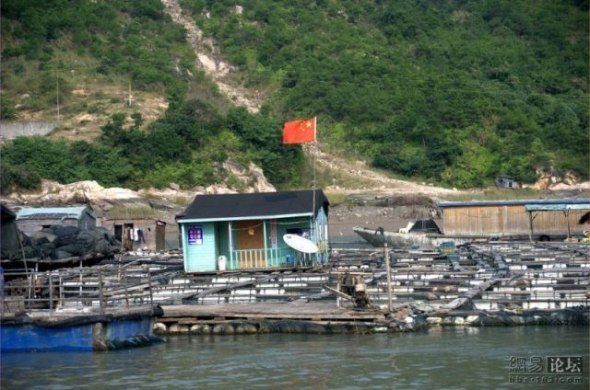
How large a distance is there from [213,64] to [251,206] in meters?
66.1

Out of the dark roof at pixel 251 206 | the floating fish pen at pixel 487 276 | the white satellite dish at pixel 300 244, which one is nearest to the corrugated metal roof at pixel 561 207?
the floating fish pen at pixel 487 276

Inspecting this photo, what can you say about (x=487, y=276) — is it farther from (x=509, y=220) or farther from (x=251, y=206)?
(x=509, y=220)

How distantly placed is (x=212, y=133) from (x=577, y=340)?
57785 mm

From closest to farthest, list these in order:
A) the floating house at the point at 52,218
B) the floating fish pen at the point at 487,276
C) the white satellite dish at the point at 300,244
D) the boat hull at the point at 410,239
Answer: the floating fish pen at the point at 487,276 → the white satellite dish at the point at 300,244 → the floating house at the point at 52,218 → the boat hull at the point at 410,239

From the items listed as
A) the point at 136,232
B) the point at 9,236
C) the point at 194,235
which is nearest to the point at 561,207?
the point at 136,232

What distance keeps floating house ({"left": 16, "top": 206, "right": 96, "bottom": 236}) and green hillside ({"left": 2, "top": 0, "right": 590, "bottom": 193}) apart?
26.3 meters

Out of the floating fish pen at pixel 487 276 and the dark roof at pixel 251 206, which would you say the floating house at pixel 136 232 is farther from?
the dark roof at pixel 251 206

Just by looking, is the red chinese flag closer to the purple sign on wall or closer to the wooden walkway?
the purple sign on wall

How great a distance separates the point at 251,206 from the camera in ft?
122

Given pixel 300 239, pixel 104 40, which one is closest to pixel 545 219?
A: pixel 300 239

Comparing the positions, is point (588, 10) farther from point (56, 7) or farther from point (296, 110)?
point (56, 7)

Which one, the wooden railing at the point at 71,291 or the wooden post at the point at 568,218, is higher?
the wooden post at the point at 568,218

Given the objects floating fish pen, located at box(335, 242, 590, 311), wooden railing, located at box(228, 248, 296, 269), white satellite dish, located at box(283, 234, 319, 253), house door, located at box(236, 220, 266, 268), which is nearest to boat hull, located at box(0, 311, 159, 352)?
floating fish pen, located at box(335, 242, 590, 311)

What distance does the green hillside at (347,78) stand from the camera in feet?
264
